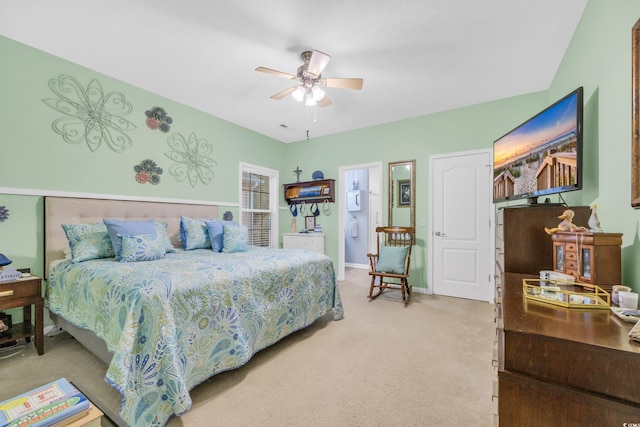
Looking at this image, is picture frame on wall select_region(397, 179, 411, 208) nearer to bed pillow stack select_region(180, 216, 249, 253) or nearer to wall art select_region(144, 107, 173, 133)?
bed pillow stack select_region(180, 216, 249, 253)

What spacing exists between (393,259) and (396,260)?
0.04 metres

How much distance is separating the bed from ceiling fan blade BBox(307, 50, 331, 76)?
1778 mm

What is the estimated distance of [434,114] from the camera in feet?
13.0

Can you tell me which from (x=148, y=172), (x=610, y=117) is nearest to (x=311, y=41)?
(x=610, y=117)

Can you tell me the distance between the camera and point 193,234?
3.24 m

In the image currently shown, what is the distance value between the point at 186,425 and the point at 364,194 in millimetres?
5437

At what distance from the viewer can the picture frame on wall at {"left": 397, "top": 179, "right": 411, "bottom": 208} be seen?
14.5 feet

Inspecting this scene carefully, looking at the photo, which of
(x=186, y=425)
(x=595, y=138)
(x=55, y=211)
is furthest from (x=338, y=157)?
(x=186, y=425)

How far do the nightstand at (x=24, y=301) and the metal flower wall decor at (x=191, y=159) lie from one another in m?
1.83

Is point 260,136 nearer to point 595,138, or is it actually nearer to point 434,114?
point 434,114

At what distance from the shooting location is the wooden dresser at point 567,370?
65 centimetres

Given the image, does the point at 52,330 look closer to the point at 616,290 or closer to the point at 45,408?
the point at 45,408

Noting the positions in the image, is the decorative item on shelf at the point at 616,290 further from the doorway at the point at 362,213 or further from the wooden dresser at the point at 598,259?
the doorway at the point at 362,213

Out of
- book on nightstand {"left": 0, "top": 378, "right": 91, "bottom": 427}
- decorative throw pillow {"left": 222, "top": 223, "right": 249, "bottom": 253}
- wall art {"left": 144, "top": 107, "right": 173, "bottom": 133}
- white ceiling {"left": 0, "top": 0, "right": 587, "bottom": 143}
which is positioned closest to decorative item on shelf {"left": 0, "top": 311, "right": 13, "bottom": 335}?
decorative throw pillow {"left": 222, "top": 223, "right": 249, "bottom": 253}
